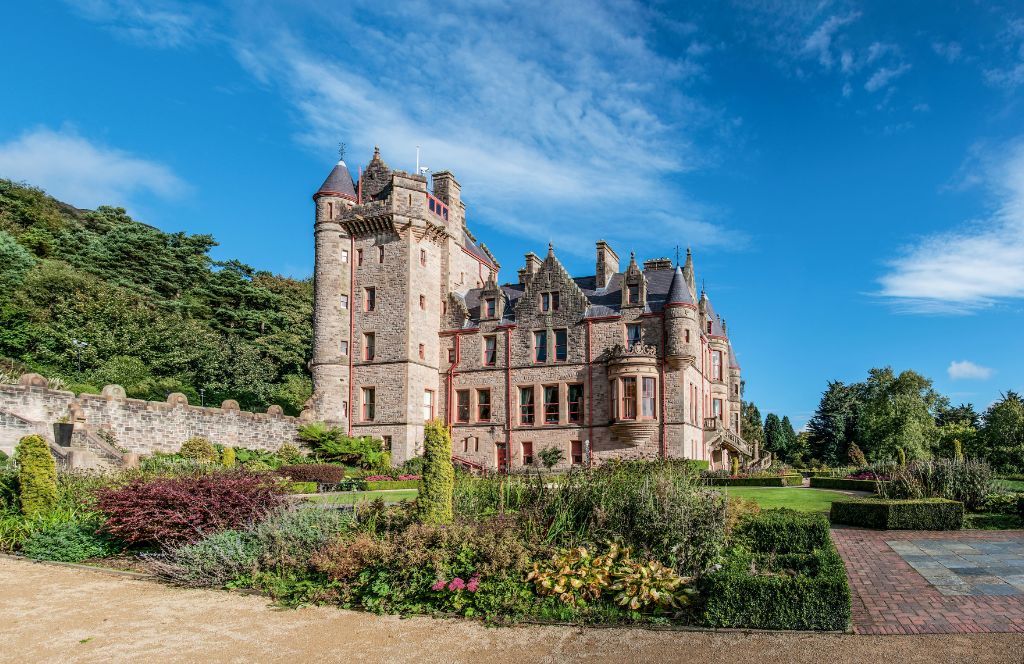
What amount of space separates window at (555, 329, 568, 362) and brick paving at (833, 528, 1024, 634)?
21949 mm

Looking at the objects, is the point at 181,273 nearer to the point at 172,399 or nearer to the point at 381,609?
the point at 172,399

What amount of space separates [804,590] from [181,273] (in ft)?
168

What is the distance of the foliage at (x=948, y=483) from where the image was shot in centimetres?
1745

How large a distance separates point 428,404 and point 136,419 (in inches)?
569

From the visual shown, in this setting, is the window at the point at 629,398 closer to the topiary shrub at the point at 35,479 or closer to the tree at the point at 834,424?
the topiary shrub at the point at 35,479

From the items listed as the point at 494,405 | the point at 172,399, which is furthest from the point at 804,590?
the point at 494,405

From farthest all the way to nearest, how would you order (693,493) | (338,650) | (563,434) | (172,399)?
(563,434), (172,399), (693,493), (338,650)

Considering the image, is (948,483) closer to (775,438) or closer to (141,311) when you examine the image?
(141,311)

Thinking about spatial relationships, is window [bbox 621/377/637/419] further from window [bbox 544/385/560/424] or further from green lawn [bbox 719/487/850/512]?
green lawn [bbox 719/487/850/512]

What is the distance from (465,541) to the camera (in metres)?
10.6

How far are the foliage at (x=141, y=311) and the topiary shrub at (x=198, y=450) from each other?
1123 centimetres

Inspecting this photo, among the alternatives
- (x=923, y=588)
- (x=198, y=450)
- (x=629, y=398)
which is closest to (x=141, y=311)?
(x=198, y=450)

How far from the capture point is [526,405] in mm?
36875

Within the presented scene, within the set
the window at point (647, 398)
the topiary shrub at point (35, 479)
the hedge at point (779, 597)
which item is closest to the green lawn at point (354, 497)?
the topiary shrub at point (35, 479)
